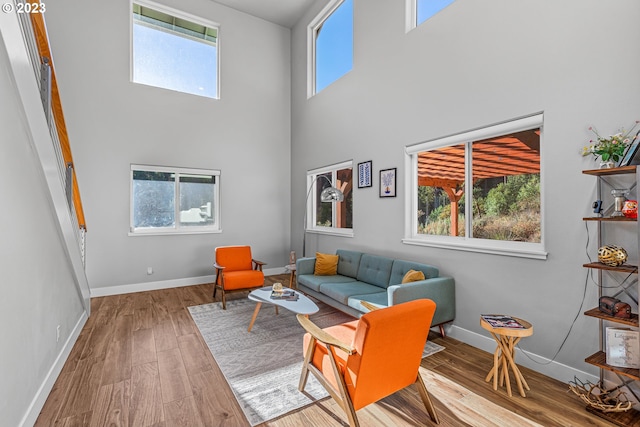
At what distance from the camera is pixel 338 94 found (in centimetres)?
514

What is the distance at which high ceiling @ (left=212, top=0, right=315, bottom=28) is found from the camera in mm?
5836

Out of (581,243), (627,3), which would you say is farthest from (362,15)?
(581,243)

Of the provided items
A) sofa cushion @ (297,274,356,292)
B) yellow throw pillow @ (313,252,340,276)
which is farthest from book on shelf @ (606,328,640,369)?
yellow throw pillow @ (313,252,340,276)

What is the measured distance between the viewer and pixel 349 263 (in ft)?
14.7

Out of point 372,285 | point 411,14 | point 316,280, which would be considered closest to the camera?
point 411,14

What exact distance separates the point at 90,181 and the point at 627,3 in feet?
21.3

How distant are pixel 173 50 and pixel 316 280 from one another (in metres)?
5.02

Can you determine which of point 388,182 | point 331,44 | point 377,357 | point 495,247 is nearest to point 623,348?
point 495,247

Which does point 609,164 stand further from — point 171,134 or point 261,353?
point 171,134

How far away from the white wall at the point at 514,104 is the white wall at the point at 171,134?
2.56 metres

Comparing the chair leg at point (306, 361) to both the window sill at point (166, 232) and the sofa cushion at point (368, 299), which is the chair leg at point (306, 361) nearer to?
the sofa cushion at point (368, 299)

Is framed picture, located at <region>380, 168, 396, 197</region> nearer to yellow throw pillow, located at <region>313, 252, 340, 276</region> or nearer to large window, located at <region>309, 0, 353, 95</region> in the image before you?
yellow throw pillow, located at <region>313, 252, 340, 276</region>

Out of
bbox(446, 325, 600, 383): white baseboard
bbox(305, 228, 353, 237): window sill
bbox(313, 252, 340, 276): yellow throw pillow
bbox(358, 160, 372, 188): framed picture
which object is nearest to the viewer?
bbox(446, 325, 600, 383): white baseboard

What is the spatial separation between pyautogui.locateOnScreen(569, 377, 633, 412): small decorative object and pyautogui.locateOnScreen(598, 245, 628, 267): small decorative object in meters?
0.87
